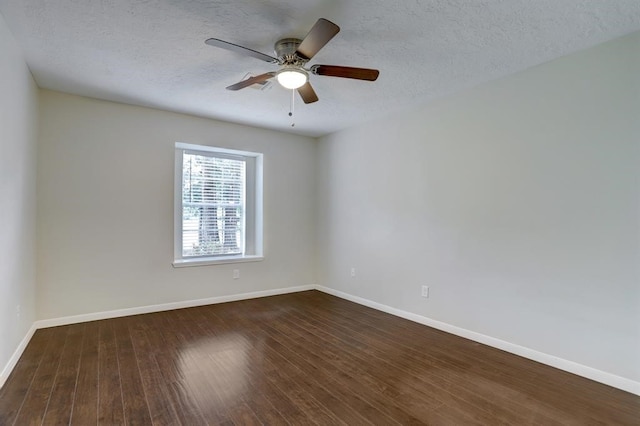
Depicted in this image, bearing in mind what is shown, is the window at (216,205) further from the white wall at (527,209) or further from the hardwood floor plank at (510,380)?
the hardwood floor plank at (510,380)

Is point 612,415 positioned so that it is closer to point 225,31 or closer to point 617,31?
point 617,31

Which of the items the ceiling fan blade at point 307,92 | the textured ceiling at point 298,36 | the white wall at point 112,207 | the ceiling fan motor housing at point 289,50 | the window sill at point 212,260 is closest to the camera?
the textured ceiling at point 298,36

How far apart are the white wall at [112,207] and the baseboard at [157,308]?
0.05 m

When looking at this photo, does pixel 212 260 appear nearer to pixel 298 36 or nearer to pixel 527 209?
pixel 298 36

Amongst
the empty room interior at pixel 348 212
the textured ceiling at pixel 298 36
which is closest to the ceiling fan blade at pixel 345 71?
the empty room interior at pixel 348 212

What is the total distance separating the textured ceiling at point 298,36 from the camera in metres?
2.07

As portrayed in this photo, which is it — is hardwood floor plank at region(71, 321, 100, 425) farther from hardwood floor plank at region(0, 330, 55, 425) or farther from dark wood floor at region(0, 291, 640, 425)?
hardwood floor plank at region(0, 330, 55, 425)

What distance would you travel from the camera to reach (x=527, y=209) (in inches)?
113

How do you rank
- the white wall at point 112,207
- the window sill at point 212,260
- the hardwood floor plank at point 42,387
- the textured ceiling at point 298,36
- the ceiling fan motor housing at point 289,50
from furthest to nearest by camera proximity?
the window sill at point 212,260 → the white wall at point 112,207 → the ceiling fan motor housing at point 289,50 → the textured ceiling at point 298,36 → the hardwood floor plank at point 42,387

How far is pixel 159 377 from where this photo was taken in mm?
2420

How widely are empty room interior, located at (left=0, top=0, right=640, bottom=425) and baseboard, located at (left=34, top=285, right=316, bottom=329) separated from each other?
28 millimetres

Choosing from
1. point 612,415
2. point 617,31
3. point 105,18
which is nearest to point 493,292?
point 612,415

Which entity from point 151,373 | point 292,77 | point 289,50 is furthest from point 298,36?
point 151,373

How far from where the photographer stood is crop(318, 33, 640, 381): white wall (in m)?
2.38
